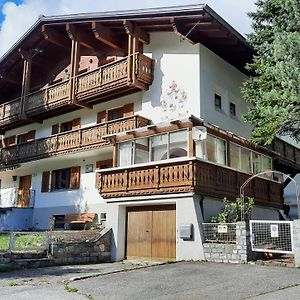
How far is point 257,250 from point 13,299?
7.83 m

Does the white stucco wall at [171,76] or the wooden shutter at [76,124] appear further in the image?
the wooden shutter at [76,124]

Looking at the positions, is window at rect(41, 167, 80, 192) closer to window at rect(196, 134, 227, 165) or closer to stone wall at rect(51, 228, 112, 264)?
stone wall at rect(51, 228, 112, 264)

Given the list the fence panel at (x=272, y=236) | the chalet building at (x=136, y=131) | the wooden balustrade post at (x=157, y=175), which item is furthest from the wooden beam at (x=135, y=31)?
the fence panel at (x=272, y=236)

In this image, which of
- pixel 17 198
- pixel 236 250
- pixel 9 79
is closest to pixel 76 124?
pixel 17 198

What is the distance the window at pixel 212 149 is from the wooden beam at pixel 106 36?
8.54 m

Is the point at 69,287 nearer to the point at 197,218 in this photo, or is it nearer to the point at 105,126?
the point at 197,218

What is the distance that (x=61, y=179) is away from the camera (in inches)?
941

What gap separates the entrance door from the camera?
82.0 ft

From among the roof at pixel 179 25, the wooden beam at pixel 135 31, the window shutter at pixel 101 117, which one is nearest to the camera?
the roof at pixel 179 25

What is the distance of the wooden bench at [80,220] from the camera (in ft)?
67.7

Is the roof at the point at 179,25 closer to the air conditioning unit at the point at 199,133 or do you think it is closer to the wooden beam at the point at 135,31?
the wooden beam at the point at 135,31

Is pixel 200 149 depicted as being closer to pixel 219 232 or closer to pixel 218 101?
pixel 219 232

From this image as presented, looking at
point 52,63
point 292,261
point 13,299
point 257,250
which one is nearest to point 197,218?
point 257,250

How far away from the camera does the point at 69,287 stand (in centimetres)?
998
